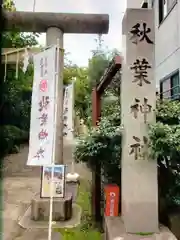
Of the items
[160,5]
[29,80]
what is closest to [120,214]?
[160,5]

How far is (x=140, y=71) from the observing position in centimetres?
385

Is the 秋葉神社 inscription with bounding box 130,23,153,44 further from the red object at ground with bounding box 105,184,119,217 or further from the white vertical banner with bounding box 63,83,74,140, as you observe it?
the white vertical banner with bounding box 63,83,74,140

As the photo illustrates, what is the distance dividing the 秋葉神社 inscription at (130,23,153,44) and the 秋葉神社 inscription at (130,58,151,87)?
276 mm

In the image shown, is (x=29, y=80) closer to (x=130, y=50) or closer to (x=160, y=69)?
(x=160, y=69)

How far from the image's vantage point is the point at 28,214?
5707 millimetres

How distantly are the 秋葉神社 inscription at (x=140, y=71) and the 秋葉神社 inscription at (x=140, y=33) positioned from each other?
0.91 feet

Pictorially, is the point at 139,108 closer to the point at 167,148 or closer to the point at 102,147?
the point at 167,148

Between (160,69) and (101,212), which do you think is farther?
(160,69)

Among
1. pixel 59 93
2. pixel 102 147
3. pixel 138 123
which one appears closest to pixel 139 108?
pixel 138 123

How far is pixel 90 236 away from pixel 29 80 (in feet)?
27.0

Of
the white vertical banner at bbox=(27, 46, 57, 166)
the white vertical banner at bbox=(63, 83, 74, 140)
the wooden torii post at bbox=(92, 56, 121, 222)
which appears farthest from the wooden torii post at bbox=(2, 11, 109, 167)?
the white vertical banner at bbox=(63, 83, 74, 140)

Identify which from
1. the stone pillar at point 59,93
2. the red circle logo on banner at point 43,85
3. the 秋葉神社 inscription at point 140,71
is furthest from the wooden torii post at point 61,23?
the 秋葉神社 inscription at point 140,71

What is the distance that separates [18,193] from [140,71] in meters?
5.07

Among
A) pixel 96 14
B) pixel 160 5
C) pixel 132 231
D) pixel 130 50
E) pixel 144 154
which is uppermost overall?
pixel 160 5
